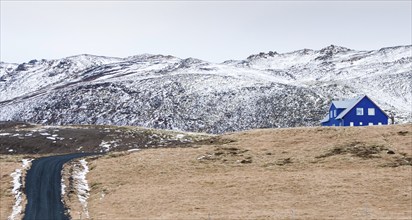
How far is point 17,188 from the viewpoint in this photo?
45250mm

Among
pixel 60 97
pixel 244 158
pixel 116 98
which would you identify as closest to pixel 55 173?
pixel 244 158

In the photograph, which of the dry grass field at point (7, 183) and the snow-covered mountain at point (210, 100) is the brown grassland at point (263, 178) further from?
the snow-covered mountain at point (210, 100)

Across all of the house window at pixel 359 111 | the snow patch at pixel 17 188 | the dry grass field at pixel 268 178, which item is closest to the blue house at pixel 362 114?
the house window at pixel 359 111

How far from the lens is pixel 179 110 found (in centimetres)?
14025

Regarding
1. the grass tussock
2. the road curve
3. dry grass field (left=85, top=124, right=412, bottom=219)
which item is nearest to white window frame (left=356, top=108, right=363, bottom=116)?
dry grass field (left=85, top=124, right=412, bottom=219)

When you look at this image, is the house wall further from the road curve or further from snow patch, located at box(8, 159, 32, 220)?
snow patch, located at box(8, 159, 32, 220)

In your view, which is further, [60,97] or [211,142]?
[60,97]

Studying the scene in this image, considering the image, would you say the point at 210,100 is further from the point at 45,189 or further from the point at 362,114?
the point at 45,189

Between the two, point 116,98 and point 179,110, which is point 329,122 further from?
point 116,98

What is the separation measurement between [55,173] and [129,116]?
87473mm

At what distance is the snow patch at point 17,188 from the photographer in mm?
37062

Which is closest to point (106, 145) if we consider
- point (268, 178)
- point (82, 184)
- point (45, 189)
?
point (82, 184)

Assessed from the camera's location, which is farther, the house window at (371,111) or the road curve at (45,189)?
the house window at (371,111)

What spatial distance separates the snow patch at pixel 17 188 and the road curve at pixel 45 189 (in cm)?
56
